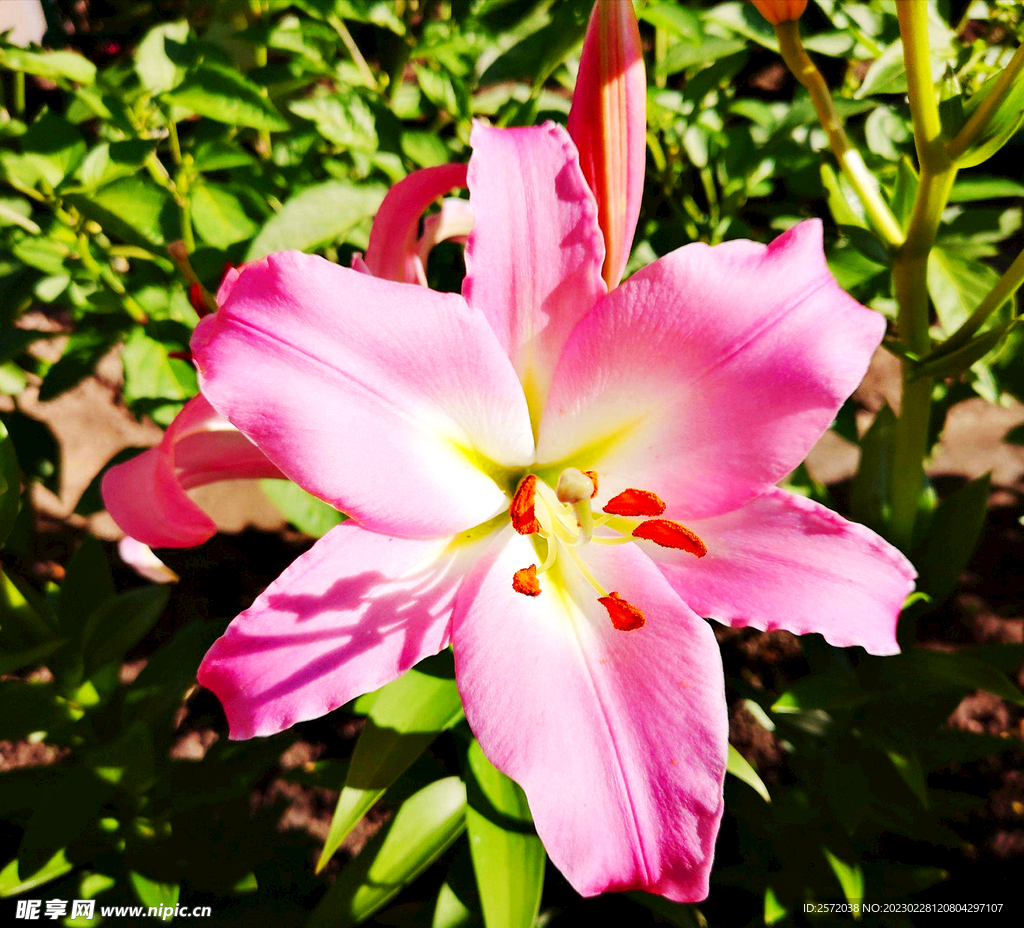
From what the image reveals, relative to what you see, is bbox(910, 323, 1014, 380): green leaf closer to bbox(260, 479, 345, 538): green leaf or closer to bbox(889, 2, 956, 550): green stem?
bbox(889, 2, 956, 550): green stem

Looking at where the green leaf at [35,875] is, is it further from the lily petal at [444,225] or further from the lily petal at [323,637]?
the lily petal at [444,225]

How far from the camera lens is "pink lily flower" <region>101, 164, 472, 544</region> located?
558 mm

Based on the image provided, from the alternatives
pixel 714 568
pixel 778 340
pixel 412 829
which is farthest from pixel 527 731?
pixel 412 829

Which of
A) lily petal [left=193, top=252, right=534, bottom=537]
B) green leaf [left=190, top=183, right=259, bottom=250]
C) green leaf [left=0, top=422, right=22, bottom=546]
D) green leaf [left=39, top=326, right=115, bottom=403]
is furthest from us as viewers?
green leaf [left=39, top=326, right=115, bottom=403]

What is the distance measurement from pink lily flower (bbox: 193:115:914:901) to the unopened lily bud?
0.68 feet

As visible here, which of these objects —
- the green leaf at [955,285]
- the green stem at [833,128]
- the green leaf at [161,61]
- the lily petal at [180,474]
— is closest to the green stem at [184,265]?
the lily petal at [180,474]

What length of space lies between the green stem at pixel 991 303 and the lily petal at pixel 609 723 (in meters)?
0.35

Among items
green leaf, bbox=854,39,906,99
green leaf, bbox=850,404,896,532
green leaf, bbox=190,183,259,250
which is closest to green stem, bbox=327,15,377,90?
green leaf, bbox=190,183,259,250

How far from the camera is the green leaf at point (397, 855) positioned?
0.96 metres

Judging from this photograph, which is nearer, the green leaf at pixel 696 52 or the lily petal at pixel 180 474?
the lily petal at pixel 180 474

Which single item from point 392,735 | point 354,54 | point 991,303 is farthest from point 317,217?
point 991,303

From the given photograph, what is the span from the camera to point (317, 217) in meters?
0.88

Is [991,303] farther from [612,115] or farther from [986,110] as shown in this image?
[612,115]

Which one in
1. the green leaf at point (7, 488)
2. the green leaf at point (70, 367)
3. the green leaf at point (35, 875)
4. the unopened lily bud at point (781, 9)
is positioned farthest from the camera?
the green leaf at point (70, 367)
